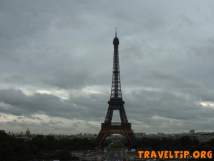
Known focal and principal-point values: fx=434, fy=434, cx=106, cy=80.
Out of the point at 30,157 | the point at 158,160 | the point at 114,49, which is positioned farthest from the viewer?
the point at 114,49

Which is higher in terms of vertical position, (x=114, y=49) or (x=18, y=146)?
(x=114, y=49)

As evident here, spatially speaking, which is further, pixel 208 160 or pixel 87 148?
pixel 87 148

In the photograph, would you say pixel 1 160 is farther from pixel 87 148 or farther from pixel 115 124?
pixel 87 148

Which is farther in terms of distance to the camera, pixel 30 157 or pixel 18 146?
pixel 18 146

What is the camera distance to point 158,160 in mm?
68250

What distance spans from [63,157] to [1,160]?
11358 millimetres

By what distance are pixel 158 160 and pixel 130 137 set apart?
21757 mm

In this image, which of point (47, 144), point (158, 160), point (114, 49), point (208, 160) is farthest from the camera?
point (47, 144)

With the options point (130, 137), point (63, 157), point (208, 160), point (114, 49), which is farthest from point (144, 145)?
point (208, 160)

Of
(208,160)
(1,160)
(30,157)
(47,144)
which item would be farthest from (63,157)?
(47,144)

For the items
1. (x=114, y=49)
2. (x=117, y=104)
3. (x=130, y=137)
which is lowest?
(x=130, y=137)

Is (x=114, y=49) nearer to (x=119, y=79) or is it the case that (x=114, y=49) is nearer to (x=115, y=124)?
(x=119, y=79)

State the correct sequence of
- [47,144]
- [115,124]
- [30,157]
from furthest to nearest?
[47,144] < [115,124] < [30,157]

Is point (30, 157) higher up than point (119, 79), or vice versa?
point (119, 79)
